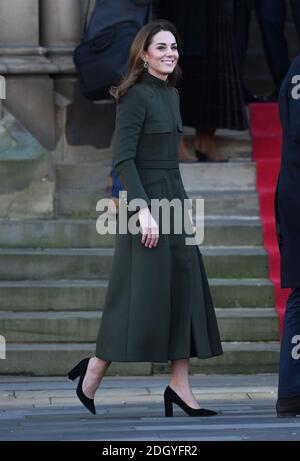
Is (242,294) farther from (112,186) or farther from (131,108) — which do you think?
(131,108)

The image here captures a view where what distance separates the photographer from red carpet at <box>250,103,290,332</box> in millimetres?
10078

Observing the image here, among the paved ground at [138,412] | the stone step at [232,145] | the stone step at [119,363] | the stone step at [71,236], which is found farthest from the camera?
the stone step at [232,145]

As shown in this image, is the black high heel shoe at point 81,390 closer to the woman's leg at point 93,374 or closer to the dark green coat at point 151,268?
the woman's leg at point 93,374

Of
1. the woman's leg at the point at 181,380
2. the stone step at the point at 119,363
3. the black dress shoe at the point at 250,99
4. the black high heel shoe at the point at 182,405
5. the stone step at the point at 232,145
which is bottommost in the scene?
the stone step at the point at 119,363

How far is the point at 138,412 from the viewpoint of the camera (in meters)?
8.10

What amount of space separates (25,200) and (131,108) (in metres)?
3.05

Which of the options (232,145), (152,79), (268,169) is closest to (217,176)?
(268,169)

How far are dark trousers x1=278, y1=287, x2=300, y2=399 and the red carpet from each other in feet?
7.12

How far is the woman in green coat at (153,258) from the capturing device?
755cm

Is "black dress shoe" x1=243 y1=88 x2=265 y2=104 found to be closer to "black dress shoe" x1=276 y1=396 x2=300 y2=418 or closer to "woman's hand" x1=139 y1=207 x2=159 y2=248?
"woman's hand" x1=139 y1=207 x2=159 y2=248

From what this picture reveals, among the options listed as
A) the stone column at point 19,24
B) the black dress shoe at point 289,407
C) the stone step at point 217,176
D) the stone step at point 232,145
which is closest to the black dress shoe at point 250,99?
the stone step at point 232,145

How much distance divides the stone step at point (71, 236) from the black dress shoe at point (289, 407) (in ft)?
9.54

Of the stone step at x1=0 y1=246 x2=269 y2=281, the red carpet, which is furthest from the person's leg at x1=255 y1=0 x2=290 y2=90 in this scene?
the stone step at x1=0 y1=246 x2=269 y2=281
